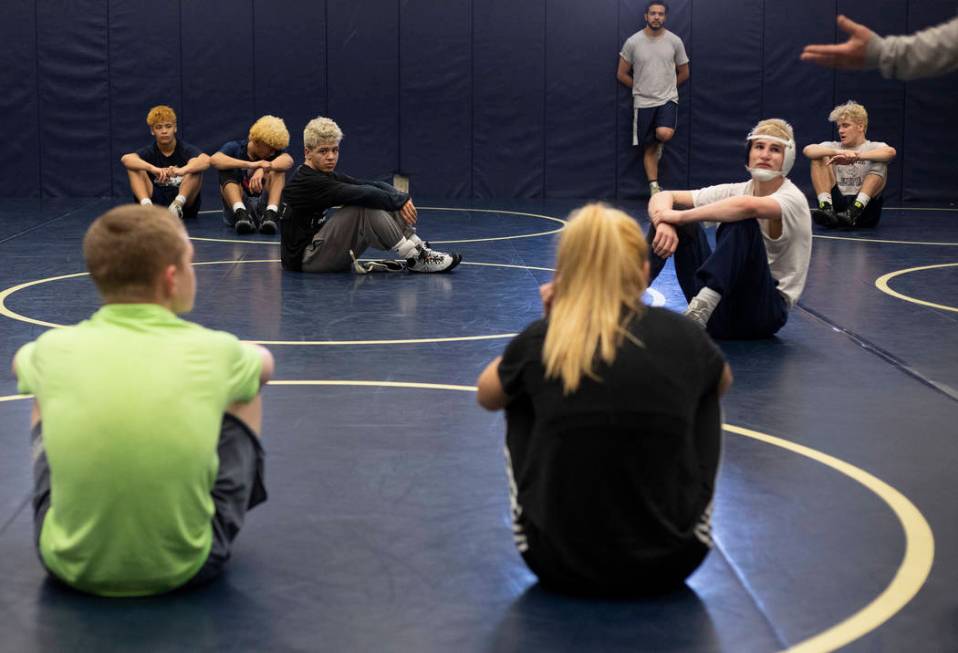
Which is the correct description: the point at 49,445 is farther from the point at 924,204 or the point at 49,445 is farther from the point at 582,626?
the point at 924,204

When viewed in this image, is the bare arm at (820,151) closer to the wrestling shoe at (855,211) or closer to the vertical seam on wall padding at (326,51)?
the wrestling shoe at (855,211)

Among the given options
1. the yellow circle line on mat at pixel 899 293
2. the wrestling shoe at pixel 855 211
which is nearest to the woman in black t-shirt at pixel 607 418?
the yellow circle line on mat at pixel 899 293

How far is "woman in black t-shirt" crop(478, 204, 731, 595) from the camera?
2.97 m

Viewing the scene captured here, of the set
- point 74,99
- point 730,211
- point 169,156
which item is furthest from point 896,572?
point 74,99

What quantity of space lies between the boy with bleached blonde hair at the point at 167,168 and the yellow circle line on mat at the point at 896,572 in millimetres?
7545

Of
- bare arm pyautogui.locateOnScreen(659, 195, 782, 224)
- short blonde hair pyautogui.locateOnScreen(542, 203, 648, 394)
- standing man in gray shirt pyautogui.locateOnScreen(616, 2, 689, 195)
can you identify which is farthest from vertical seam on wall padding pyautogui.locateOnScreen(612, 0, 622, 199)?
short blonde hair pyautogui.locateOnScreen(542, 203, 648, 394)

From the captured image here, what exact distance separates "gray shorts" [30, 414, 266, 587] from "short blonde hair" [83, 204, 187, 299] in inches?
14.8

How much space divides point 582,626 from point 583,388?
513 millimetres

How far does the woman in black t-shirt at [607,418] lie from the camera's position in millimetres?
2967

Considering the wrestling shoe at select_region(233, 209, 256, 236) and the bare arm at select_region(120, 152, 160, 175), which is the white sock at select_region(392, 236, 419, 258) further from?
the bare arm at select_region(120, 152, 160, 175)

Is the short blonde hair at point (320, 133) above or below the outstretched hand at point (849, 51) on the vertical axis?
below

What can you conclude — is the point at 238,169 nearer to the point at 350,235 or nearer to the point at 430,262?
the point at 350,235

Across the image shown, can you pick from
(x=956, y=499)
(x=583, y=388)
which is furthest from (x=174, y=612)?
(x=956, y=499)

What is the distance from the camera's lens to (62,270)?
855 cm
